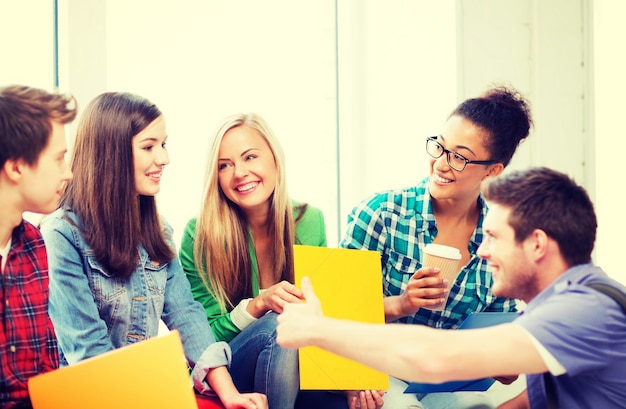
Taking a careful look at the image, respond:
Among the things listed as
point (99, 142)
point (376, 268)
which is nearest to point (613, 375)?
point (376, 268)

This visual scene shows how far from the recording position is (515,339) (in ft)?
4.45

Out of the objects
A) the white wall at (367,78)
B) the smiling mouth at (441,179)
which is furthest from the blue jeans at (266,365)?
the white wall at (367,78)

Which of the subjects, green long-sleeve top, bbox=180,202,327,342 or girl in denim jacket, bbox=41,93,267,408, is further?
green long-sleeve top, bbox=180,202,327,342

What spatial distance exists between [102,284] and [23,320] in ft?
1.09

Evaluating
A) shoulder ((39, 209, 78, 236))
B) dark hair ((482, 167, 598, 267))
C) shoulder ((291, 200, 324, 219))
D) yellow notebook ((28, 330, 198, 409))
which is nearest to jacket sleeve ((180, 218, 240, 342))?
shoulder ((291, 200, 324, 219))

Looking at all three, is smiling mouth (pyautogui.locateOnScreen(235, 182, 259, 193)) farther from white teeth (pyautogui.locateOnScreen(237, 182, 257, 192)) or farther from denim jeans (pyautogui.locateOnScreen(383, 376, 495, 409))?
denim jeans (pyautogui.locateOnScreen(383, 376, 495, 409))

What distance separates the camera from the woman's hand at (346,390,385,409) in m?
2.09

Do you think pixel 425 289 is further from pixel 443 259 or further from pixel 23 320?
pixel 23 320

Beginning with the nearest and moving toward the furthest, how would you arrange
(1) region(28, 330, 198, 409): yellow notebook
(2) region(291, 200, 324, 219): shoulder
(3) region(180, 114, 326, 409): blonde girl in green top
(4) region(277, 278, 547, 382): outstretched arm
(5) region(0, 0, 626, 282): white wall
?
(4) region(277, 278, 547, 382): outstretched arm → (1) region(28, 330, 198, 409): yellow notebook → (3) region(180, 114, 326, 409): blonde girl in green top → (2) region(291, 200, 324, 219): shoulder → (5) region(0, 0, 626, 282): white wall

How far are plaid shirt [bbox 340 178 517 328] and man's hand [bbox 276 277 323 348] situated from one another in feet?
2.83

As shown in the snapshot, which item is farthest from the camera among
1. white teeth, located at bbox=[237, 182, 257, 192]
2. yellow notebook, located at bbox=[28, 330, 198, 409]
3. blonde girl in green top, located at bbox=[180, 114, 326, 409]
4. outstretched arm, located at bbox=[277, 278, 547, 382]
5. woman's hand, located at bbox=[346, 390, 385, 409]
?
white teeth, located at bbox=[237, 182, 257, 192]

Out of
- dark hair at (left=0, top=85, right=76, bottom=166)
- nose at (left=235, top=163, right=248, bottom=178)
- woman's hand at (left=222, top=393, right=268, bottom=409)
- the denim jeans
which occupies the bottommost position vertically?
the denim jeans

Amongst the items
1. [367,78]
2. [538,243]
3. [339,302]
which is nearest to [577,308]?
[538,243]

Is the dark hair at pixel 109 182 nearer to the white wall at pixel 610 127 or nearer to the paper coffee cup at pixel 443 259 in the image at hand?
the paper coffee cup at pixel 443 259
